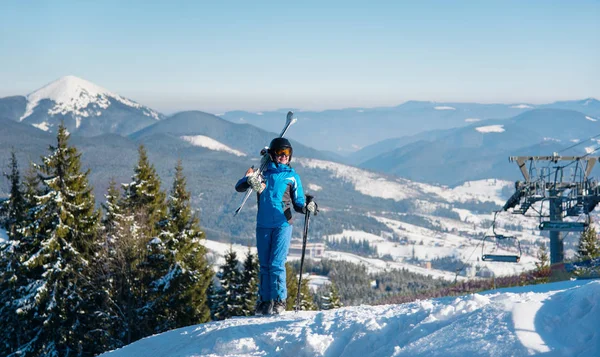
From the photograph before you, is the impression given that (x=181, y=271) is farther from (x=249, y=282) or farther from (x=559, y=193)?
(x=559, y=193)

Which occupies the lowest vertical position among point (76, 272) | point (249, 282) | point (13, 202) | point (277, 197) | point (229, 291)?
point (229, 291)

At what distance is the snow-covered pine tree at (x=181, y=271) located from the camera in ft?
76.1

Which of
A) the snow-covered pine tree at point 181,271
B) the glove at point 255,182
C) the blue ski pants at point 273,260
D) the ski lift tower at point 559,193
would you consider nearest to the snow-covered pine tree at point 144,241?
the snow-covered pine tree at point 181,271

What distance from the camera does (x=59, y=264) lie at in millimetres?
20500

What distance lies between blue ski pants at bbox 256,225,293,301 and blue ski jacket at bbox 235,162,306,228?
0.14m

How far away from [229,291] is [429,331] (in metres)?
23.1

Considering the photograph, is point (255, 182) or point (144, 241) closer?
point (255, 182)

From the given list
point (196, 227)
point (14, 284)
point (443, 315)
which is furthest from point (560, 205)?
point (14, 284)

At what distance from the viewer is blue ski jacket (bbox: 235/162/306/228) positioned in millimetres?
9367

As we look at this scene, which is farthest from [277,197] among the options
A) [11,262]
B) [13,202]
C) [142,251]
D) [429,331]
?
[13,202]

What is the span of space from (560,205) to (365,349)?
730 inches

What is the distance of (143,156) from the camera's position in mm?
25547

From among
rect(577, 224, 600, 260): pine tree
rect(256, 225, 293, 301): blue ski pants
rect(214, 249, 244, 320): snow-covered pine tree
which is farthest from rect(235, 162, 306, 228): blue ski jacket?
rect(577, 224, 600, 260): pine tree

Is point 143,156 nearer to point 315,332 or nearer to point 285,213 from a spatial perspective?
point 285,213
